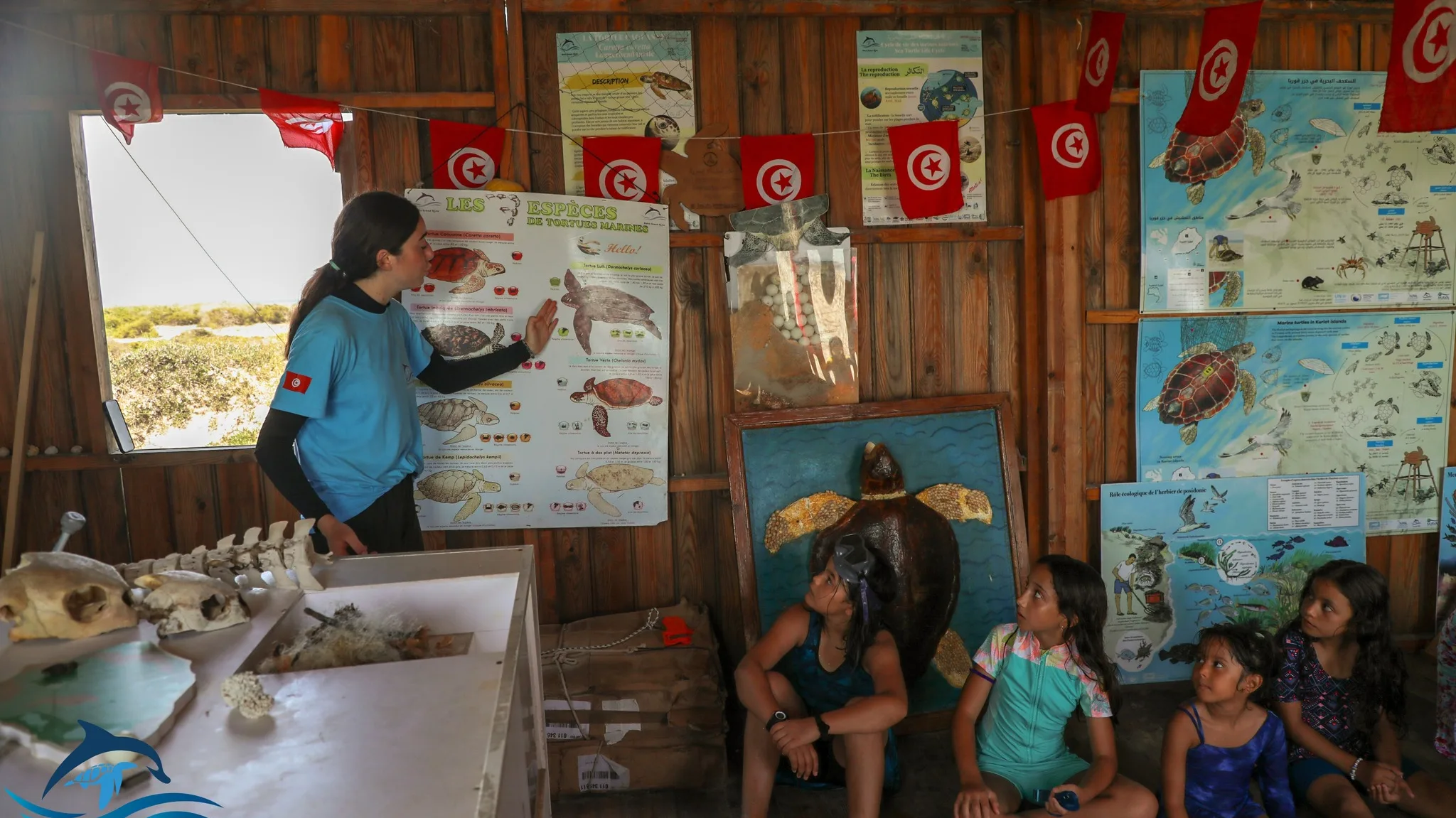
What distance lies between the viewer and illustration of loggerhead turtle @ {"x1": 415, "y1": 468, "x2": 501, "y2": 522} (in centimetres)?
347

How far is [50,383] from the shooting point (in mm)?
3311

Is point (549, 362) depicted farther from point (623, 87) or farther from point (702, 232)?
point (623, 87)

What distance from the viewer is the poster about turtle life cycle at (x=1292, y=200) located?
3.67 m

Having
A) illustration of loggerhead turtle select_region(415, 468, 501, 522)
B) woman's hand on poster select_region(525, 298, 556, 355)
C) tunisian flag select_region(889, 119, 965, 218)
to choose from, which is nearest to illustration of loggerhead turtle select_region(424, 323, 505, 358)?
woman's hand on poster select_region(525, 298, 556, 355)

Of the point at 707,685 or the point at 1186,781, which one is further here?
the point at 707,685

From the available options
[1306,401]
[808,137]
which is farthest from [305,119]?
[1306,401]

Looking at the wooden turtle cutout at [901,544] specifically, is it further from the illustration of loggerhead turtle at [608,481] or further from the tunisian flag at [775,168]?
the tunisian flag at [775,168]

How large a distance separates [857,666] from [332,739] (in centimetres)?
182

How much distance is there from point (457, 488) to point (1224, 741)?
2.74m

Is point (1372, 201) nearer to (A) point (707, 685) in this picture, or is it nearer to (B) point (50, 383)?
(A) point (707, 685)

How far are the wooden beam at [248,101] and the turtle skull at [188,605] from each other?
214cm

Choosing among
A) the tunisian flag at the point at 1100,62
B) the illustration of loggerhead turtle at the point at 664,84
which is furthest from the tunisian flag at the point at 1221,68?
the illustration of loggerhead turtle at the point at 664,84

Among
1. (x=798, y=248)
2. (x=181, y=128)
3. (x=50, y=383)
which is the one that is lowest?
(x=50, y=383)

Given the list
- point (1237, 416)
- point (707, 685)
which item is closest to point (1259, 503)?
point (1237, 416)
